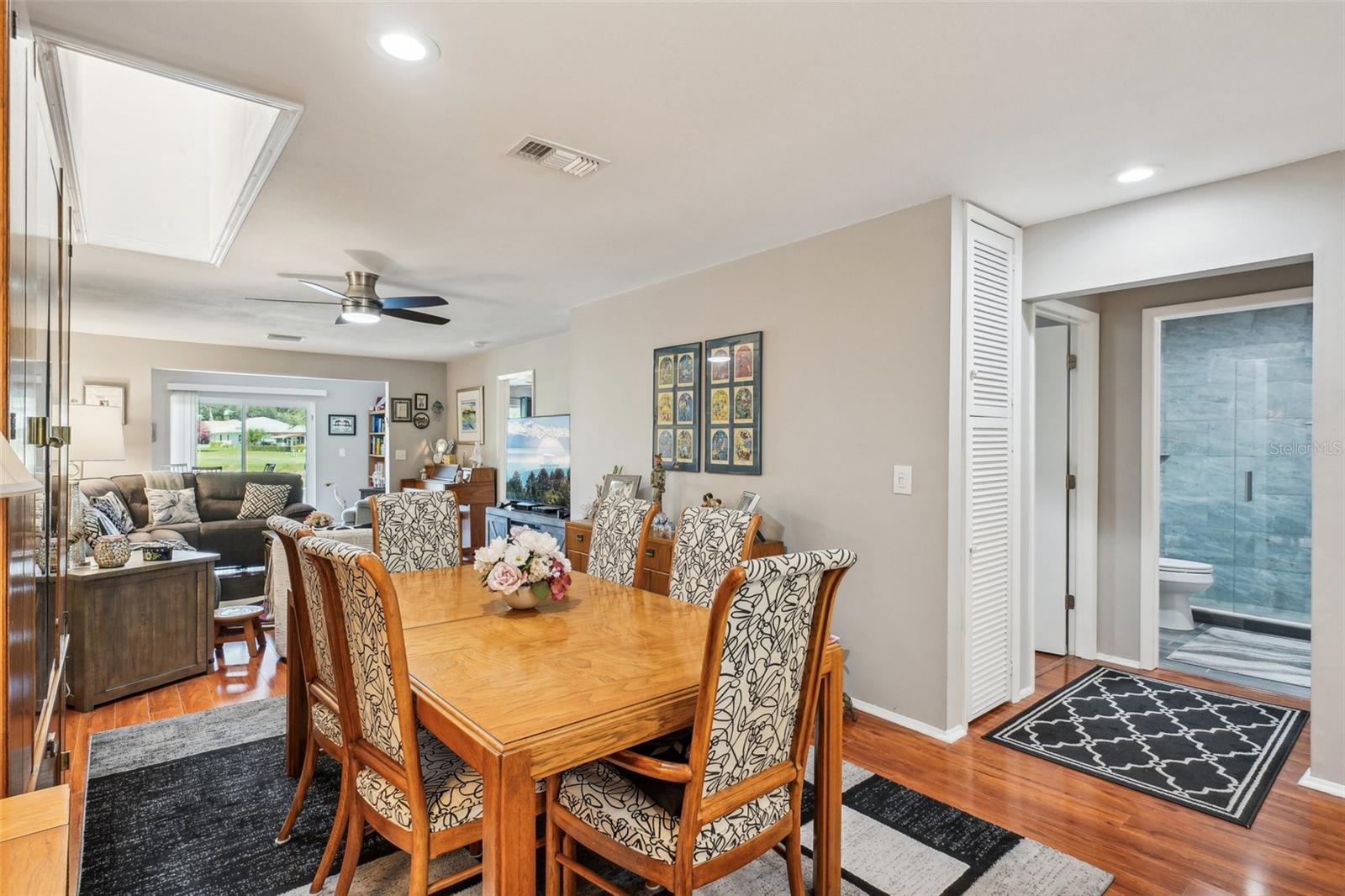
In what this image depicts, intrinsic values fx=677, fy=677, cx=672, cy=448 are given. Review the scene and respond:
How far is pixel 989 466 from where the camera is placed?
10.7ft

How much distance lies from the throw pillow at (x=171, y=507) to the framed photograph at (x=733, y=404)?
5.79 metres

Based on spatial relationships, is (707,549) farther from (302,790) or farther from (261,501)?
(261,501)

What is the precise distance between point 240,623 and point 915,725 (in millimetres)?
3885

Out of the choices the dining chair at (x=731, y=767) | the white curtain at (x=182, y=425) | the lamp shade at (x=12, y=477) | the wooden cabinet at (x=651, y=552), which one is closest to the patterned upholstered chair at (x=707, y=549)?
the wooden cabinet at (x=651, y=552)

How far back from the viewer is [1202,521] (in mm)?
5289

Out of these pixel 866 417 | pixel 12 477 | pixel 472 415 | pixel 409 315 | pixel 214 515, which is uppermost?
pixel 409 315

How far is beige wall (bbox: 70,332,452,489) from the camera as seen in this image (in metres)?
6.83

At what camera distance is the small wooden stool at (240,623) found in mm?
4082

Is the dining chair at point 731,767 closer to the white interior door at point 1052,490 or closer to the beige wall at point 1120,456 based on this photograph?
the white interior door at point 1052,490

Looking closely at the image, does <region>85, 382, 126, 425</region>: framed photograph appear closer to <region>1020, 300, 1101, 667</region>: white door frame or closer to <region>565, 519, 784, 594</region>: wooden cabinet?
<region>565, 519, 784, 594</region>: wooden cabinet

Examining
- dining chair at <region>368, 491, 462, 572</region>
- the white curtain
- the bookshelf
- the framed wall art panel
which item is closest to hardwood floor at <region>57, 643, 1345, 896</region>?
dining chair at <region>368, 491, 462, 572</region>

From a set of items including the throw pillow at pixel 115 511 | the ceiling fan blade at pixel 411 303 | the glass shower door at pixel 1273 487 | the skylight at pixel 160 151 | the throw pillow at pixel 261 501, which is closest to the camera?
the skylight at pixel 160 151

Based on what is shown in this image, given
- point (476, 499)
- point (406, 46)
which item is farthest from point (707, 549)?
point (476, 499)

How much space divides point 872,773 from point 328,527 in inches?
142
